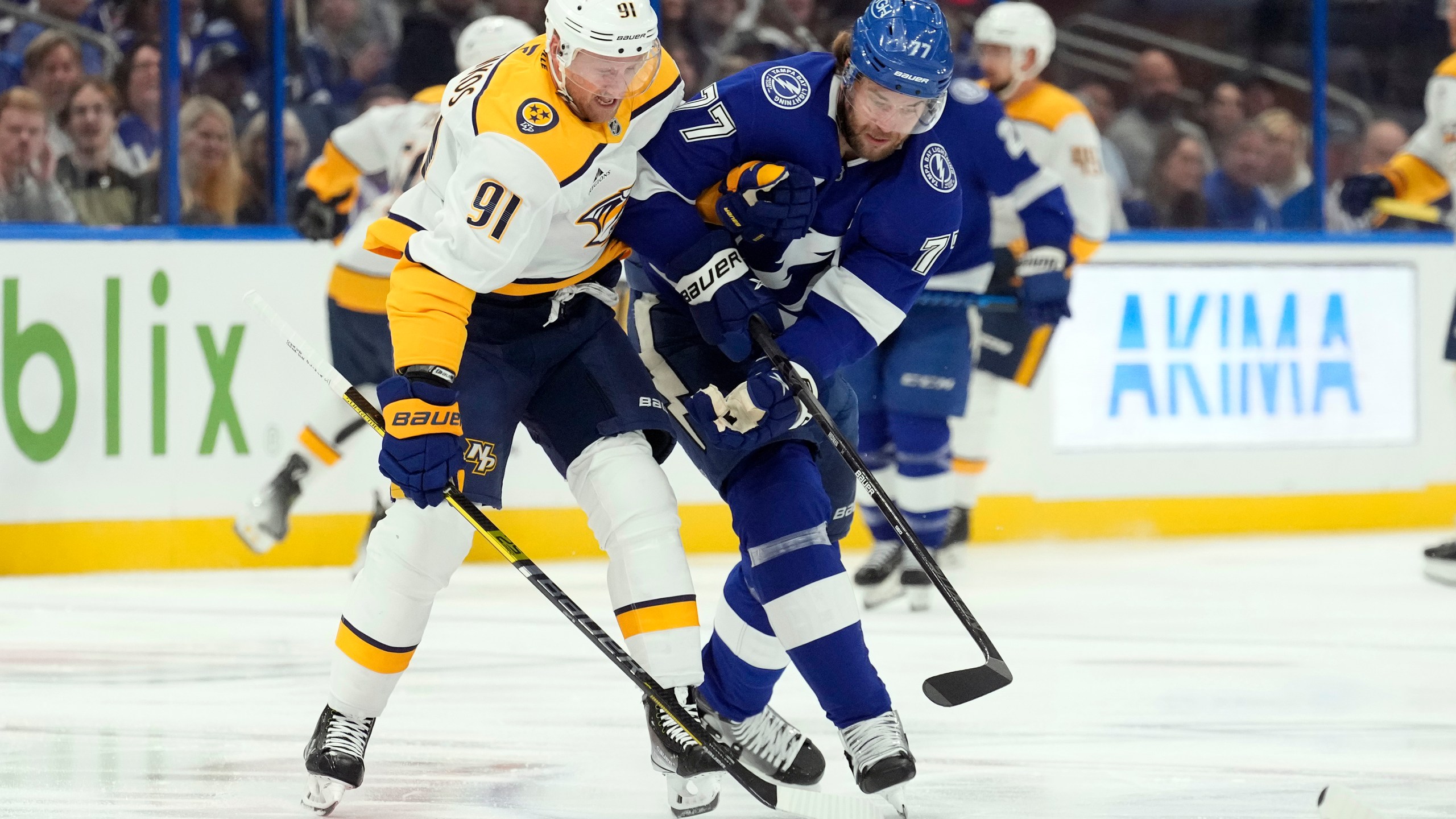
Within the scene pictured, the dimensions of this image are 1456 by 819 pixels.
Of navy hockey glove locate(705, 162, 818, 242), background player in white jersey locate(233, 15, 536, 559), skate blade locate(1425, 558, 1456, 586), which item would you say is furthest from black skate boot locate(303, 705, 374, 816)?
skate blade locate(1425, 558, 1456, 586)

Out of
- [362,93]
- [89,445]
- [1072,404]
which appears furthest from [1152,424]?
[89,445]

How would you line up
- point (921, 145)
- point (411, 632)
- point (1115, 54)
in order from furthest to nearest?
1. point (1115, 54)
2. point (921, 145)
3. point (411, 632)

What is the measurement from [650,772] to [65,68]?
3.37 metres

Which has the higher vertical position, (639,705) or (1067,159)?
(1067,159)

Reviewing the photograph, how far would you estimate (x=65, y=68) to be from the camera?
4.94 m

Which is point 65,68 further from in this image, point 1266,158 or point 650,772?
point 1266,158

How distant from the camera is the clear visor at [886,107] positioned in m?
2.24

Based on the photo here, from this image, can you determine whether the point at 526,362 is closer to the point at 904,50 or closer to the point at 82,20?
the point at 904,50

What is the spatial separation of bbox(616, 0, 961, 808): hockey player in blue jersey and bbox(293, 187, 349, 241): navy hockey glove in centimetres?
227

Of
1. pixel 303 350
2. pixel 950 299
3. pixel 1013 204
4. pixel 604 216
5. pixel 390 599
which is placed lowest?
pixel 950 299

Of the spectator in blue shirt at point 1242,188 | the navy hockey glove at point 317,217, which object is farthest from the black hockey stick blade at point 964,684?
the spectator in blue shirt at point 1242,188

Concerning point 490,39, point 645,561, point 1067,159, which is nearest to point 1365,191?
point 1067,159

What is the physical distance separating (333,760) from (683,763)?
0.45 metres

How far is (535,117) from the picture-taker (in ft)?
6.96
